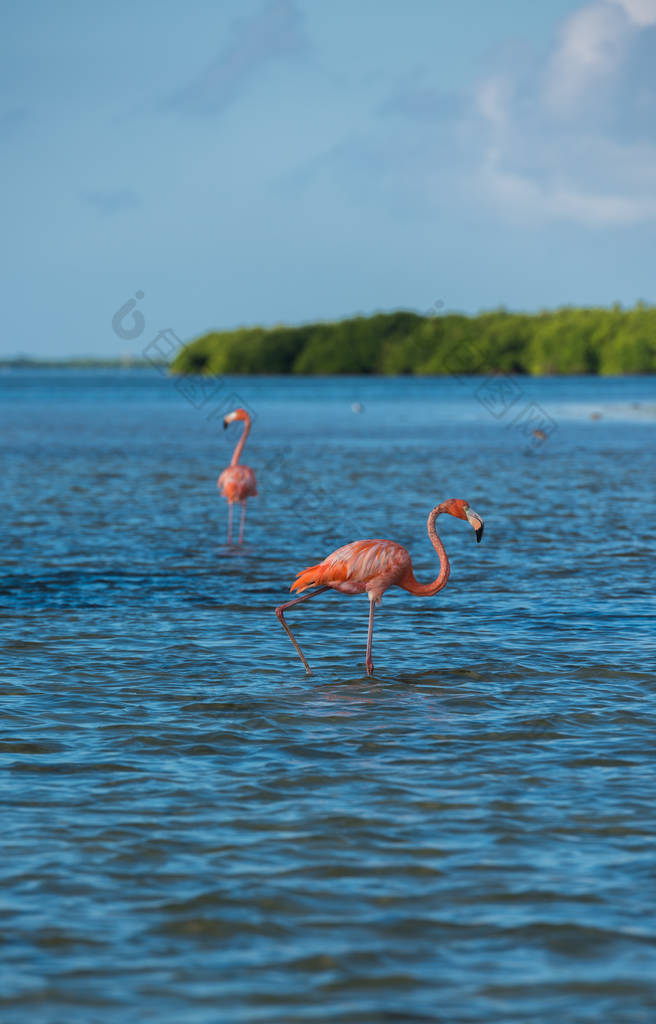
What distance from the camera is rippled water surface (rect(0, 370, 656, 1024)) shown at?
652cm

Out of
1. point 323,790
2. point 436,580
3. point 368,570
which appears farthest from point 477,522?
point 323,790

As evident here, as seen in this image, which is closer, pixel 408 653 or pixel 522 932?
pixel 522 932

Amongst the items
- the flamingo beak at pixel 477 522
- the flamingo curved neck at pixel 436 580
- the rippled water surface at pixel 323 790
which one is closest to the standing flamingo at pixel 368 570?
the flamingo curved neck at pixel 436 580

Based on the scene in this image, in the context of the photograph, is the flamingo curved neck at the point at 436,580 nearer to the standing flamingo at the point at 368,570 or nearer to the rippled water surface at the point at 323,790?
the standing flamingo at the point at 368,570

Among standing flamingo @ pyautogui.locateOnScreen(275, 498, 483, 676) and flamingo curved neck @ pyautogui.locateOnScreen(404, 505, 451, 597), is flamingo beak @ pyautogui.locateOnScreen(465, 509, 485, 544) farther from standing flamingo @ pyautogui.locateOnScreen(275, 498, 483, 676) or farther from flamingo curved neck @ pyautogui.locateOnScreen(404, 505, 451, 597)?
flamingo curved neck @ pyautogui.locateOnScreen(404, 505, 451, 597)

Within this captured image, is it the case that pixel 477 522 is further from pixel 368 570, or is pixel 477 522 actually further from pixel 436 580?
pixel 368 570

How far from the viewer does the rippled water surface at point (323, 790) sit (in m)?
6.52

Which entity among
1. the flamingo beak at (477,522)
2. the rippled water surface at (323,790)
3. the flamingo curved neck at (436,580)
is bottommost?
the rippled water surface at (323,790)

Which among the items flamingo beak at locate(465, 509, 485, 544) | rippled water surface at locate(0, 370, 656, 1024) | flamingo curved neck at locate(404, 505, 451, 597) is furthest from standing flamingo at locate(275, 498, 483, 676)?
rippled water surface at locate(0, 370, 656, 1024)

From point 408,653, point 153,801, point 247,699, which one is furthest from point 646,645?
point 153,801

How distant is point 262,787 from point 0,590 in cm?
919

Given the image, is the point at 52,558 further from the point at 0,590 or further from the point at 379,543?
the point at 379,543

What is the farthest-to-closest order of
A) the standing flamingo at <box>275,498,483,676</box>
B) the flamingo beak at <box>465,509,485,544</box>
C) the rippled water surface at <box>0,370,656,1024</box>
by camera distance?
1. the standing flamingo at <box>275,498,483,676</box>
2. the flamingo beak at <box>465,509,485,544</box>
3. the rippled water surface at <box>0,370,656,1024</box>

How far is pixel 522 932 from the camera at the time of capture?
275 inches
